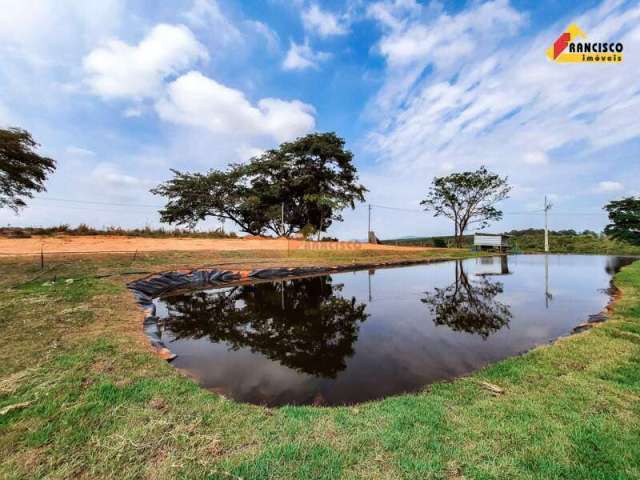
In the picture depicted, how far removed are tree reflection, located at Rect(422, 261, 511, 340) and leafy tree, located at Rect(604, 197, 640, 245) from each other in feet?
97.8

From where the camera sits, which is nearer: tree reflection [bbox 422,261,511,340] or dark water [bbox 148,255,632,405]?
dark water [bbox 148,255,632,405]

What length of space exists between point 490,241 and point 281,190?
22175 millimetres

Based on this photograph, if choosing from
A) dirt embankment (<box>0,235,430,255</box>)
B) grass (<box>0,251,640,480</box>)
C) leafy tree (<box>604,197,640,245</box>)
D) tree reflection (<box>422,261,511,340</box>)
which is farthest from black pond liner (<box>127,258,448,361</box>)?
leafy tree (<box>604,197,640,245</box>)

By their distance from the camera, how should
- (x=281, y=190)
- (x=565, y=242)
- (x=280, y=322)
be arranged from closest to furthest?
1. (x=280, y=322)
2. (x=281, y=190)
3. (x=565, y=242)

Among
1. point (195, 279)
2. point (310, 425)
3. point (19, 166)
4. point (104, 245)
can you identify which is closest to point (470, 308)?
point (310, 425)

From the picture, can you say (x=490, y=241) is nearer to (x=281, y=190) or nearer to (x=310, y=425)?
(x=281, y=190)

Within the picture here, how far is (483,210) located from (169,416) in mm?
31704

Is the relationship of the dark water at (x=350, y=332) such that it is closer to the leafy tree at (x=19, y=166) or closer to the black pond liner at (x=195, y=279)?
the black pond liner at (x=195, y=279)

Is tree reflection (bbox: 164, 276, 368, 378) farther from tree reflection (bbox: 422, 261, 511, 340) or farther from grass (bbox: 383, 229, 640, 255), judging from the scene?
grass (bbox: 383, 229, 640, 255)

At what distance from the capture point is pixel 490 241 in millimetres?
28156

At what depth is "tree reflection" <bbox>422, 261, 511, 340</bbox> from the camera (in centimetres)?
531

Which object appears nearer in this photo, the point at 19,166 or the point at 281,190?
the point at 19,166

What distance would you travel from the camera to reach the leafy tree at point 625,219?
26641 millimetres

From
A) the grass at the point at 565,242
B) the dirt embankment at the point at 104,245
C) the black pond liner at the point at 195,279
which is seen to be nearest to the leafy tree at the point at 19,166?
the dirt embankment at the point at 104,245
